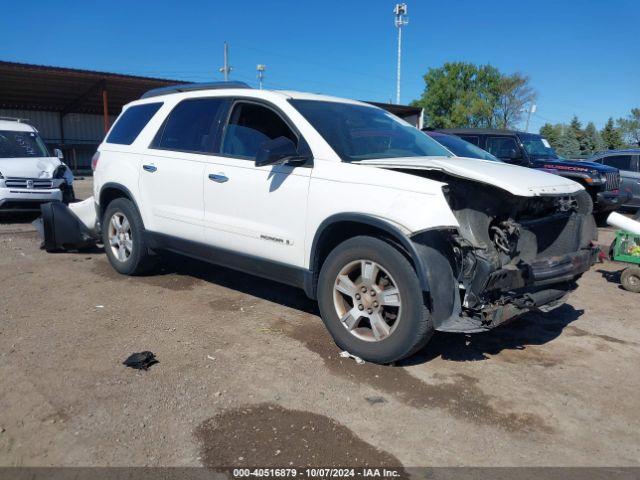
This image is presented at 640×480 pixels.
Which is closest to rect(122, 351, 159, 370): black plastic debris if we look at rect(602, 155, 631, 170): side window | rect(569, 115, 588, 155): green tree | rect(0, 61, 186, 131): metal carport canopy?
rect(602, 155, 631, 170): side window

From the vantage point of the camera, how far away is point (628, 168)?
45.3 ft

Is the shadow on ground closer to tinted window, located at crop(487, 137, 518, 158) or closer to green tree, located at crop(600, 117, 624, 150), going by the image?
tinted window, located at crop(487, 137, 518, 158)

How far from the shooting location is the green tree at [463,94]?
64500mm

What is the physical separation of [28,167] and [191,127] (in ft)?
21.8

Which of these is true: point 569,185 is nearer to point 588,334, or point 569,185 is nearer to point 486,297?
point 486,297

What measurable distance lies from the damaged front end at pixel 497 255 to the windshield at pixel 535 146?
24.3ft

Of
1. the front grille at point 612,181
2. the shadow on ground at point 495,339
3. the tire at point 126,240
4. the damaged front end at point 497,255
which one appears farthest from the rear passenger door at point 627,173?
A: the tire at point 126,240

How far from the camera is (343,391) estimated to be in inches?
140

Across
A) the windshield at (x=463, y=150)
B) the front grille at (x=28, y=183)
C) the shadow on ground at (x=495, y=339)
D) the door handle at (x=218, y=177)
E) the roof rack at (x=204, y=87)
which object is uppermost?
the roof rack at (x=204, y=87)

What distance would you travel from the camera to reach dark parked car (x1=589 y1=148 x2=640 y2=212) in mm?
13344

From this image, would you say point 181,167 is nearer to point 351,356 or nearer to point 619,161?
point 351,356

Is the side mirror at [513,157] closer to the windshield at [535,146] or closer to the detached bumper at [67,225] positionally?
the windshield at [535,146]

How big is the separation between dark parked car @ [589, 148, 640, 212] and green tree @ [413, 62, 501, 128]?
51544 millimetres

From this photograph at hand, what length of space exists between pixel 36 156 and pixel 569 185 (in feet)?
34.3
